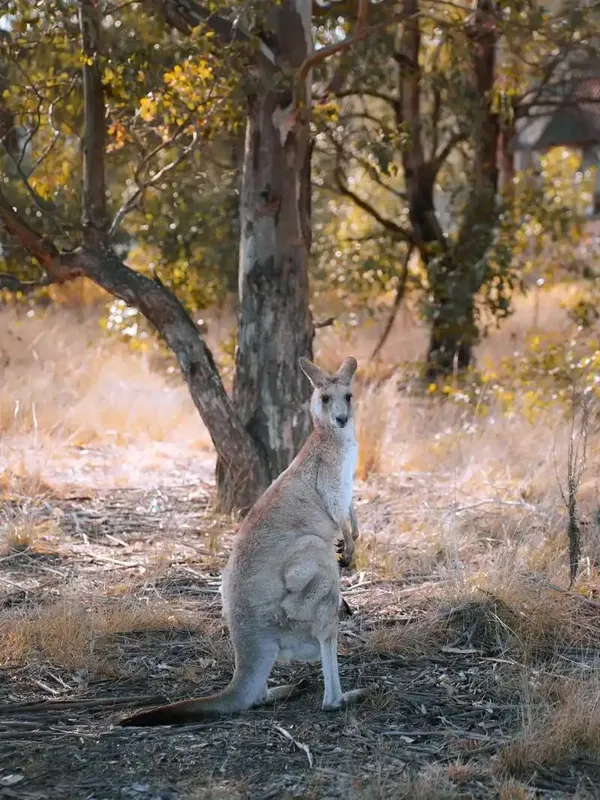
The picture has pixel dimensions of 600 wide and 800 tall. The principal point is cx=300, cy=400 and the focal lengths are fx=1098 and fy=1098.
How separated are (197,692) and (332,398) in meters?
1.67

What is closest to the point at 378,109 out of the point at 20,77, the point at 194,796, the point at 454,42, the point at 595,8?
the point at 454,42

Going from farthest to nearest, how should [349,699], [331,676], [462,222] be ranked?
[462,222], [349,699], [331,676]

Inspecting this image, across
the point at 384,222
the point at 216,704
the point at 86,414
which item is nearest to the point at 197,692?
the point at 216,704

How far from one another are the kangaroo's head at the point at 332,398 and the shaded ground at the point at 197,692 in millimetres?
1127

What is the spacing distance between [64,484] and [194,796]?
550 cm

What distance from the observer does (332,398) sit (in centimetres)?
581

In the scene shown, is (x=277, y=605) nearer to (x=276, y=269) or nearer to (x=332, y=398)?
(x=332, y=398)

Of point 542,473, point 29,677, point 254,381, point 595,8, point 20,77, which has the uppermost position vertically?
point 595,8

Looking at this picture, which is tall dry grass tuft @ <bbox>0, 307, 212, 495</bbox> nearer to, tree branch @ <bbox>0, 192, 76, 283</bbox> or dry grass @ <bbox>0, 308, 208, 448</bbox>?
dry grass @ <bbox>0, 308, 208, 448</bbox>

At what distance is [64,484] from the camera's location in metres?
9.08

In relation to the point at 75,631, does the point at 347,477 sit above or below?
above

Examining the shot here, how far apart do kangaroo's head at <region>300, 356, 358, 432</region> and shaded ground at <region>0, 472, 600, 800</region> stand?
1.13m

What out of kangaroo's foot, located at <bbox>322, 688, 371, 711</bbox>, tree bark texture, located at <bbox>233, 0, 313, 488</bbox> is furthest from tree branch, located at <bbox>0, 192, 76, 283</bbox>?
kangaroo's foot, located at <bbox>322, 688, 371, 711</bbox>

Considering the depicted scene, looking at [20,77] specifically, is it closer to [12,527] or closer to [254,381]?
[254,381]
